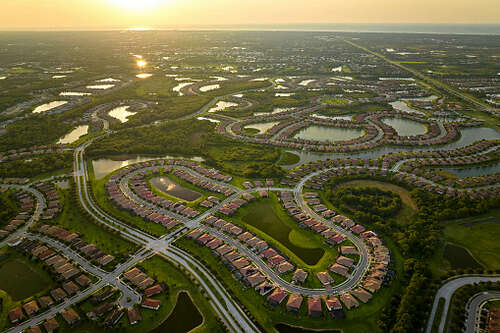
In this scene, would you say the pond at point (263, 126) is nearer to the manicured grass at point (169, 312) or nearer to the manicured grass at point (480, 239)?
the manicured grass at point (480, 239)

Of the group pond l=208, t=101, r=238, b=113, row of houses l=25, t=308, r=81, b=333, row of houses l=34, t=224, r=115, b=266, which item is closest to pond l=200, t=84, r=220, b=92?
pond l=208, t=101, r=238, b=113

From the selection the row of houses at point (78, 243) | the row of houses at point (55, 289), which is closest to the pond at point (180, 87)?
the row of houses at point (78, 243)

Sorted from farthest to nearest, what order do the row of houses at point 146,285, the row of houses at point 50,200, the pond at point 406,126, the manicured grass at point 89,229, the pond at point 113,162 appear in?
the pond at point 406,126
the pond at point 113,162
the row of houses at point 50,200
the manicured grass at point 89,229
the row of houses at point 146,285

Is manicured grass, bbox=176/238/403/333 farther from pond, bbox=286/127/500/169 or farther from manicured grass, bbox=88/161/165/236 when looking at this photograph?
pond, bbox=286/127/500/169

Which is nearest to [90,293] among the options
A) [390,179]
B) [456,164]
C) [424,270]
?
[424,270]

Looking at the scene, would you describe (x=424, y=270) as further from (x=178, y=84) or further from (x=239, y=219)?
(x=178, y=84)

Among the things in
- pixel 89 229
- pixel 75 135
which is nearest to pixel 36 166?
pixel 75 135
